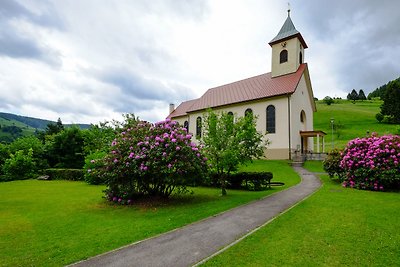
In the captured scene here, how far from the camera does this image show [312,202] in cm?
1002

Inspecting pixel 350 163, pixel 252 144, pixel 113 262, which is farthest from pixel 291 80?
pixel 113 262

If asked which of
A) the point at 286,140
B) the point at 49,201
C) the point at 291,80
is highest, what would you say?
the point at 291,80

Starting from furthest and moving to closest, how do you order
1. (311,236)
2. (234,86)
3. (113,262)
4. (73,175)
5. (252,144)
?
1. (234,86)
2. (73,175)
3. (252,144)
4. (311,236)
5. (113,262)

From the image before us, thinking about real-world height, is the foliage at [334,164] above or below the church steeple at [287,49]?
below

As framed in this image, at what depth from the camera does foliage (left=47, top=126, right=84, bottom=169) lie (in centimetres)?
3119

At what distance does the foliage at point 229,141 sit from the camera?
12.3m

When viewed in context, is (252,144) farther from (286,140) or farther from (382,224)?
(286,140)

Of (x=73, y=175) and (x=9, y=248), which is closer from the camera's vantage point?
(x=9, y=248)

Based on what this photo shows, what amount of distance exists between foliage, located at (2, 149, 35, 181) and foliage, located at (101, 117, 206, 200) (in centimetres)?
2045

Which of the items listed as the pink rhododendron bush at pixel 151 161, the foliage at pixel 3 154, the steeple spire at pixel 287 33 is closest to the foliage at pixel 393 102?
the steeple spire at pixel 287 33

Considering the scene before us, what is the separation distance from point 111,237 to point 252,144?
859cm

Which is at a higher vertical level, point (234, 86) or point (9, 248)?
point (234, 86)

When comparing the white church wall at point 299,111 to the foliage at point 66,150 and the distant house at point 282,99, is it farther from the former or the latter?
the foliage at point 66,150

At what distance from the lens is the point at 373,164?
45.5 ft
